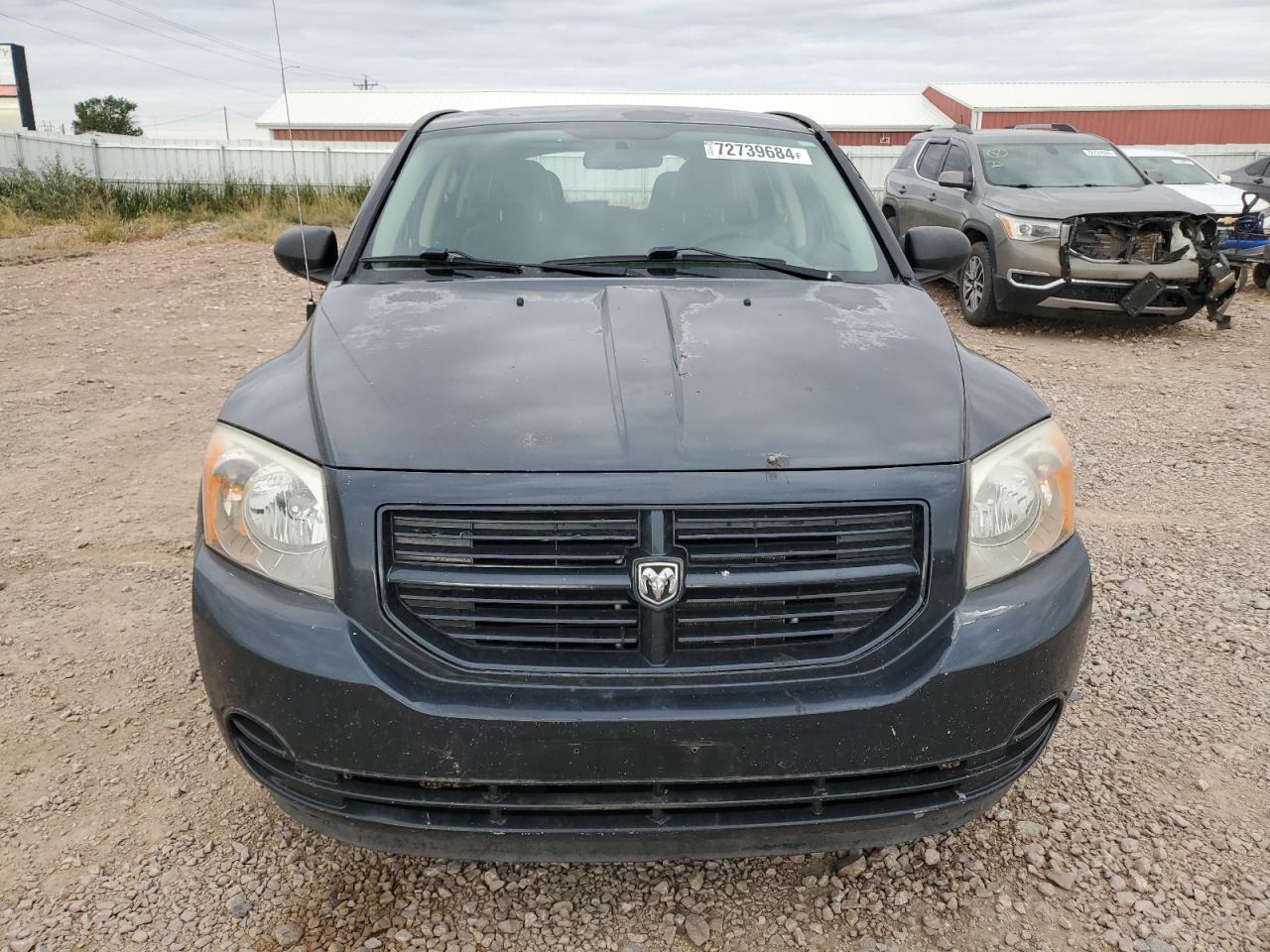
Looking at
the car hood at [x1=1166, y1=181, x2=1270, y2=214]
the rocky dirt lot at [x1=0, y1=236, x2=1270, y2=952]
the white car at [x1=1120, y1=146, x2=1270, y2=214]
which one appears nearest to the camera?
the rocky dirt lot at [x1=0, y1=236, x2=1270, y2=952]

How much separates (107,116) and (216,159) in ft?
187

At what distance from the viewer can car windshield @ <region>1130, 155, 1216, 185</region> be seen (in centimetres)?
1274

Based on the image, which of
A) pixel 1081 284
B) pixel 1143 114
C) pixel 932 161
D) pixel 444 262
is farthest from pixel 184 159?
pixel 1143 114

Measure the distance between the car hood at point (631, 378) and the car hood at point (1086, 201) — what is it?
22.5 ft

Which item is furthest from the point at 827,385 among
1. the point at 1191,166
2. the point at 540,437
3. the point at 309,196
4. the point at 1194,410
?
the point at 309,196

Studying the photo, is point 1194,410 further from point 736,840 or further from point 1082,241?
point 736,840

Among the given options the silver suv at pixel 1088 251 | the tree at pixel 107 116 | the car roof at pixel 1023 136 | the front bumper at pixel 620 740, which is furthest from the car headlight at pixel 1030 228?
the tree at pixel 107 116

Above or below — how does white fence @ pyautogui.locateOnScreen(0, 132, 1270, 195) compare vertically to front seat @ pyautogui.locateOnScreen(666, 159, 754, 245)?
below

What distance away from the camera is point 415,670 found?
6.10 ft

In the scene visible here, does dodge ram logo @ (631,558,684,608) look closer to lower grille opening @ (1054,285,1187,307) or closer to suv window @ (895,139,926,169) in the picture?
lower grille opening @ (1054,285,1187,307)

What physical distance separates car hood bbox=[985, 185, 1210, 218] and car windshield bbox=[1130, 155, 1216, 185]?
3.63 meters

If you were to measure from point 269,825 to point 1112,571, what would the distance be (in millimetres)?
3221

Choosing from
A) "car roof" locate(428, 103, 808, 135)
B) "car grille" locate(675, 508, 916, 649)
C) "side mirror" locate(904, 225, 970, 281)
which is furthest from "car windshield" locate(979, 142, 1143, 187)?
"car grille" locate(675, 508, 916, 649)

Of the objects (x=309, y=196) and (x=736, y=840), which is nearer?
(x=736, y=840)
